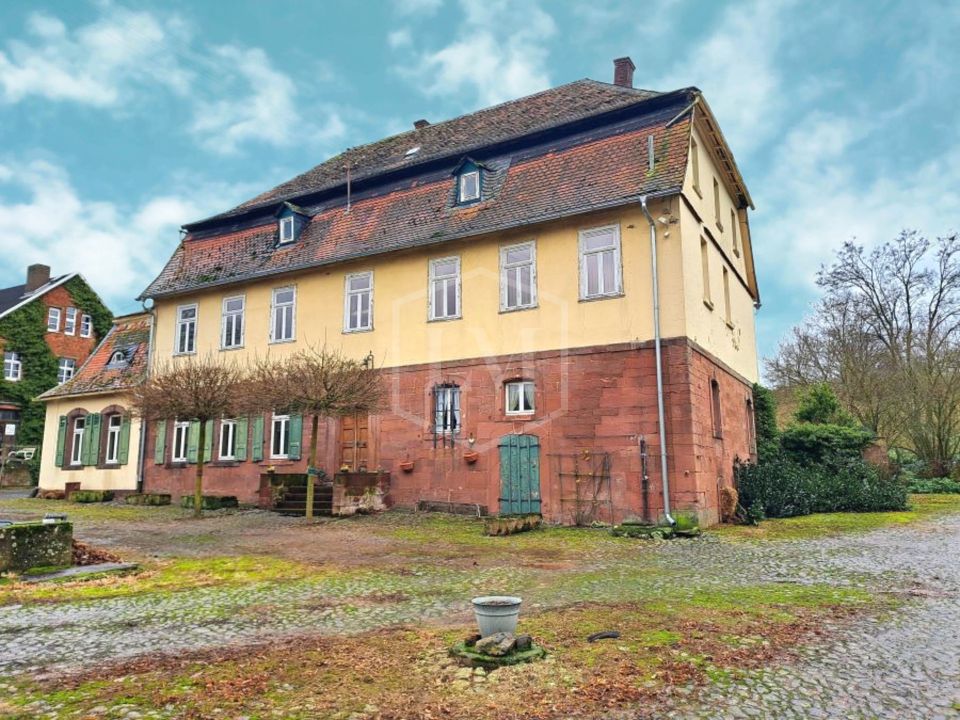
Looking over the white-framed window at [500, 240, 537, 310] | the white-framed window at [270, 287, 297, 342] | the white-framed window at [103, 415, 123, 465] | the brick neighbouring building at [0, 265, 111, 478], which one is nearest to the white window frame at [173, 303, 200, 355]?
the white-framed window at [270, 287, 297, 342]

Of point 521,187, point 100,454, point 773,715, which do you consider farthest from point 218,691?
point 100,454

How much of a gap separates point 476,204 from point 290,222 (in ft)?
21.7

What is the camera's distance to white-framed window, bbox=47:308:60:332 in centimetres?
3953

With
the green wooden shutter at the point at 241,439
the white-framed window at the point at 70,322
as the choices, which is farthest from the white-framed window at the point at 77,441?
the white-framed window at the point at 70,322

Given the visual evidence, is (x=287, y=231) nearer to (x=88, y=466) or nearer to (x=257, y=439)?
(x=257, y=439)

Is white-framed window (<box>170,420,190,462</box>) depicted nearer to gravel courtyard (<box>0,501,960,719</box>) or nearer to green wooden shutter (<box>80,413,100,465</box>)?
green wooden shutter (<box>80,413,100,465</box>)

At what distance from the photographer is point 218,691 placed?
4516 millimetres

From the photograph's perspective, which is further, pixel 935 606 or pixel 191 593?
pixel 191 593

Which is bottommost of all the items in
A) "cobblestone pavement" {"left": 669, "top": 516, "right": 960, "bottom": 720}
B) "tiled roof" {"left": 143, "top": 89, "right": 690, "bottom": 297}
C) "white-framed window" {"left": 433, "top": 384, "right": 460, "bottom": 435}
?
"cobblestone pavement" {"left": 669, "top": 516, "right": 960, "bottom": 720}

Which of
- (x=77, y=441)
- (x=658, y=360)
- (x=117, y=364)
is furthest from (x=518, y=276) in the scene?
(x=77, y=441)

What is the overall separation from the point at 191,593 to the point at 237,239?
1621 cm

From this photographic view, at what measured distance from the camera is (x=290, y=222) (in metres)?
20.8

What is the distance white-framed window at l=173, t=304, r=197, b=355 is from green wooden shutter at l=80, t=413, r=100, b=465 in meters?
4.71

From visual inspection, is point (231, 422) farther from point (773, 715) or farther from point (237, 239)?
point (773, 715)
